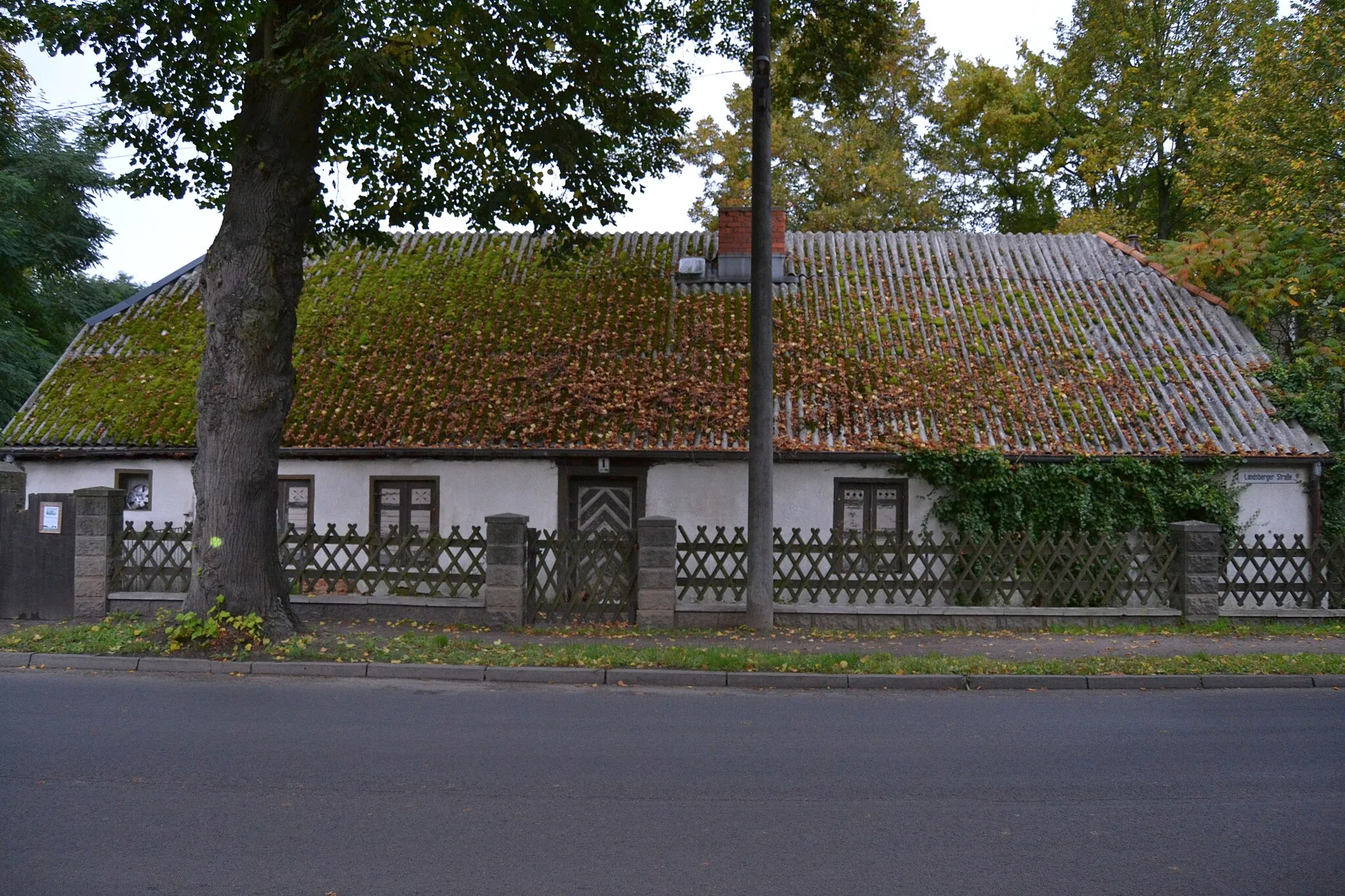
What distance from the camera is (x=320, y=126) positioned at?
12.4m

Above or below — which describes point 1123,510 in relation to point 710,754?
above

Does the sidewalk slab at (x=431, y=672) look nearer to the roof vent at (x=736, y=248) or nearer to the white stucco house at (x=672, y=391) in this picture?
the white stucco house at (x=672, y=391)

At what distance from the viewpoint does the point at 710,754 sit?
7.33 m

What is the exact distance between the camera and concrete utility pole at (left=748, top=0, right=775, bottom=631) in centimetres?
1270

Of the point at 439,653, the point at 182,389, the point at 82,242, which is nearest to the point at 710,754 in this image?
the point at 439,653

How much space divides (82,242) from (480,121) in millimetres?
22379

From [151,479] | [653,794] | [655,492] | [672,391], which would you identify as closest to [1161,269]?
[672,391]

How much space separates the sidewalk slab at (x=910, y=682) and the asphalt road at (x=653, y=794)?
0.77 meters

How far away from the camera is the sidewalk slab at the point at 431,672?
10367 mm

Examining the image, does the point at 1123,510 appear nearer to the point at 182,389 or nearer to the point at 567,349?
the point at 567,349

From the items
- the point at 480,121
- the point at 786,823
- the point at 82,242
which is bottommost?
the point at 786,823

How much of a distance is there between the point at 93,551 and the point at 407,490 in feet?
15.2

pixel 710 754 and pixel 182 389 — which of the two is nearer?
pixel 710 754

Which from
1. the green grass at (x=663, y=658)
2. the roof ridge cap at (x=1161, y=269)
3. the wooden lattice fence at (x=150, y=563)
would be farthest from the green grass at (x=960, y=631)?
the roof ridge cap at (x=1161, y=269)
